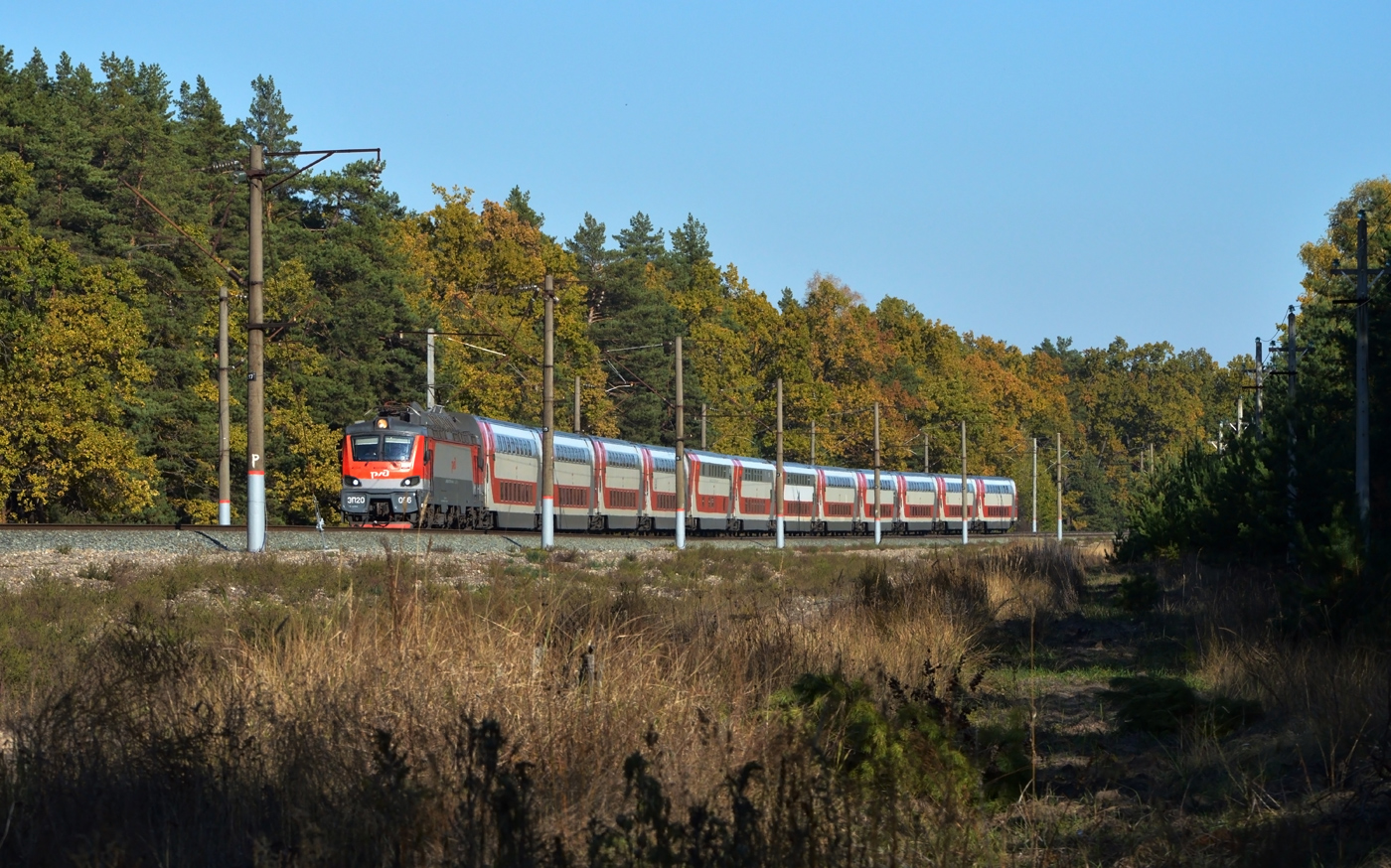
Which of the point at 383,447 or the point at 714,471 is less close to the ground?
the point at 383,447

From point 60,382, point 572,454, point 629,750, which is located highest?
point 60,382

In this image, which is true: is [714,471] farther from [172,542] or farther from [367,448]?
[172,542]

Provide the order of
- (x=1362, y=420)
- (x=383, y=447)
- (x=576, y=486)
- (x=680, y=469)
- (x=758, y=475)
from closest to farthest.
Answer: (x=1362, y=420), (x=383, y=447), (x=680, y=469), (x=576, y=486), (x=758, y=475)

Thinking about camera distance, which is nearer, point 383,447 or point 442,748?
point 442,748

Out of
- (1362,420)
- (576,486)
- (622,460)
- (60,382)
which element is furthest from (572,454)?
(1362,420)

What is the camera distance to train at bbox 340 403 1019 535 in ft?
120

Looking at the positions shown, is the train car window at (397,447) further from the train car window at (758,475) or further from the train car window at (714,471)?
the train car window at (758,475)

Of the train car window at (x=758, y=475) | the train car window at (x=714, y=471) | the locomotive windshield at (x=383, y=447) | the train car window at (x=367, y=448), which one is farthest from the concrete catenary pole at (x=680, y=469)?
the train car window at (x=758, y=475)

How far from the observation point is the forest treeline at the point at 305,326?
42.1m

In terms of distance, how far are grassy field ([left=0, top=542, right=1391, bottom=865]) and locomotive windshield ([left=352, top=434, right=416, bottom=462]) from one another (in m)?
23.1

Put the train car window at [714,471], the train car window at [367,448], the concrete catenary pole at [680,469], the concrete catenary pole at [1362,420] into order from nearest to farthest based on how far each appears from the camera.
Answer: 1. the concrete catenary pole at [1362,420]
2. the train car window at [367,448]
3. the concrete catenary pole at [680,469]
4. the train car window at [714,471]

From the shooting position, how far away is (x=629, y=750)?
705 centimetres

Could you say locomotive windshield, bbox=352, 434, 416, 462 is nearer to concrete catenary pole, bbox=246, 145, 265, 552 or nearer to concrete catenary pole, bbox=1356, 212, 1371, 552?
concrete catenary pole, bbox=246, 145, 265, 552

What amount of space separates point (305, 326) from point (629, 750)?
55519 millimetres
